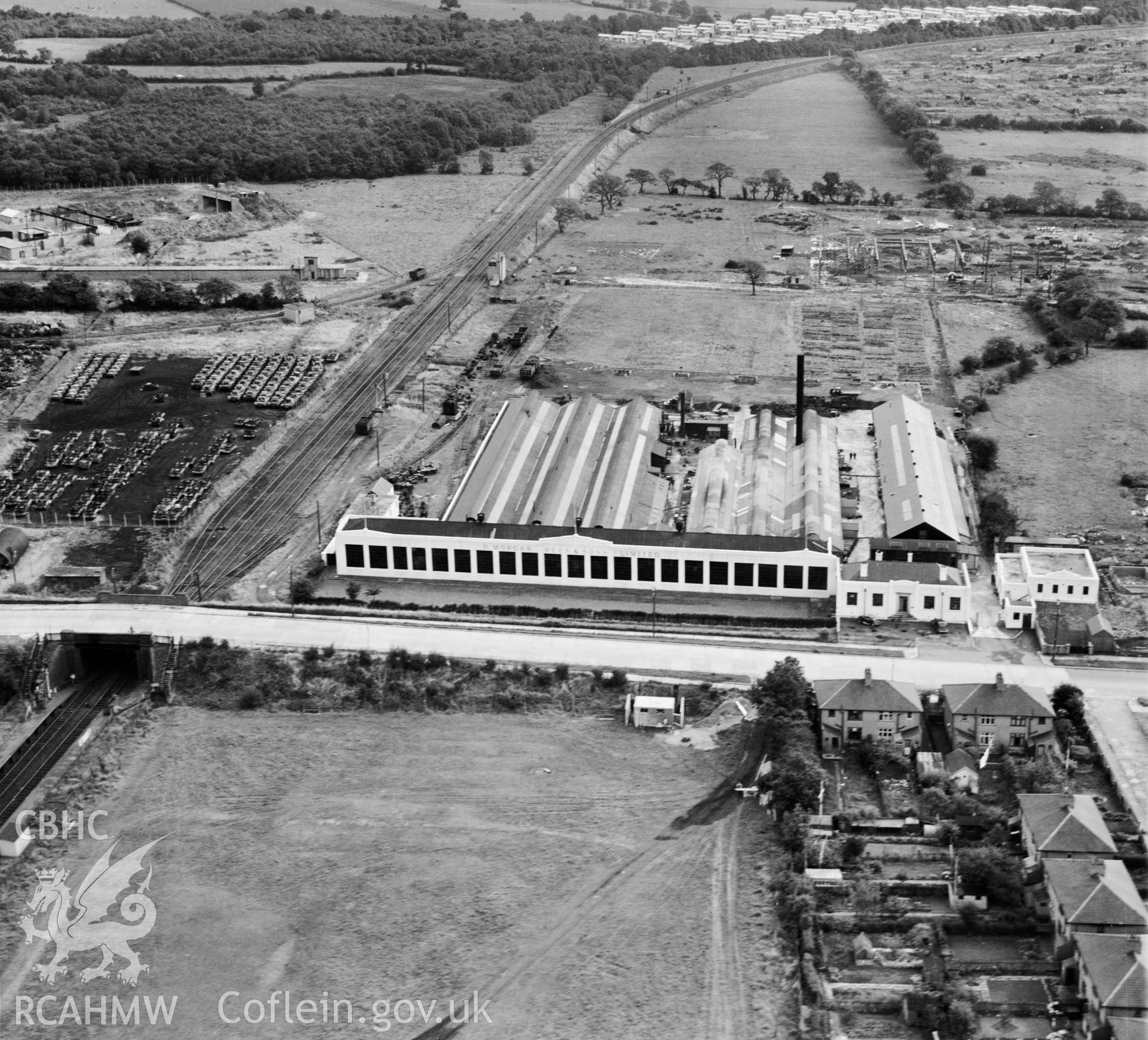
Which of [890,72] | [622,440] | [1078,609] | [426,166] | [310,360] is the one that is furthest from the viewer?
[890,72]

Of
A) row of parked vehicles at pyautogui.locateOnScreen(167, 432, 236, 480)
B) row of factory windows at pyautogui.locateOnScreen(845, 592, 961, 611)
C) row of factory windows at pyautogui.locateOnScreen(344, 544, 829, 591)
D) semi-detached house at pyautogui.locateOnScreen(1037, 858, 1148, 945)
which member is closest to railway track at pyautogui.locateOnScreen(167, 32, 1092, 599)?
row of parked vehicles at pyautogui.locateOnScreen(167, 432, 236, 480)

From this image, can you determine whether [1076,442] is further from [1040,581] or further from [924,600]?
[924,600]

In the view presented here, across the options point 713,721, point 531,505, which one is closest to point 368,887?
point 713,721

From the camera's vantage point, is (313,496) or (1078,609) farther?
(313,496)

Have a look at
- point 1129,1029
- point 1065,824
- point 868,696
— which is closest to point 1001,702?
point 868,696

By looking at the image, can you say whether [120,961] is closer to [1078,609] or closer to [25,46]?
[1078,609]
